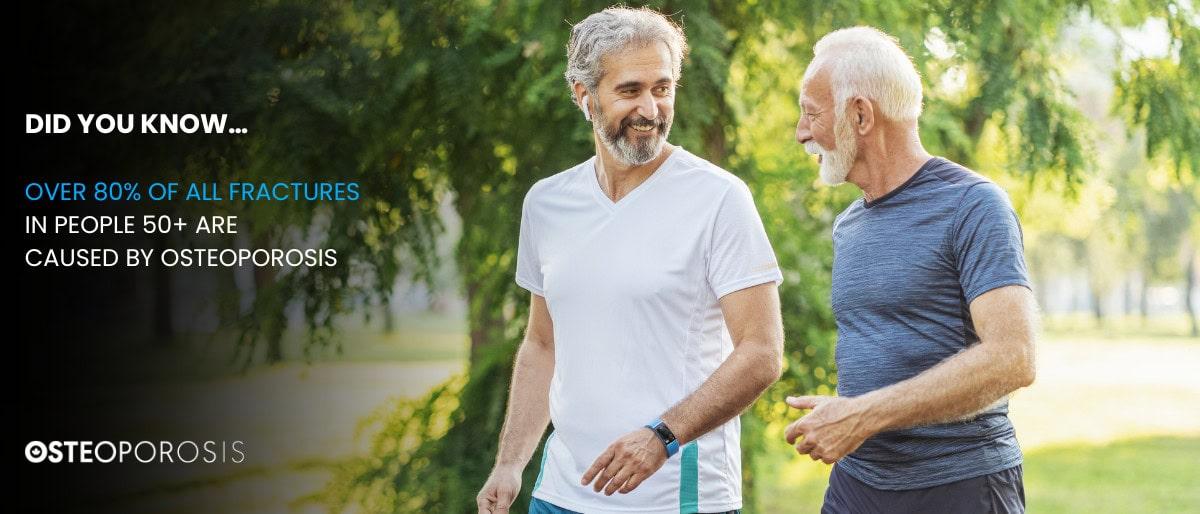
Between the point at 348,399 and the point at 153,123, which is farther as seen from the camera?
the point at 348,399

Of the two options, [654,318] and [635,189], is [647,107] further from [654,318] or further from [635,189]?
[654,318]

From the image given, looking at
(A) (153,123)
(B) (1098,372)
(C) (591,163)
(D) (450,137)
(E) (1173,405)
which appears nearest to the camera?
(C) (591,163)

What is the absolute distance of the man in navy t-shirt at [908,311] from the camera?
2223 mm

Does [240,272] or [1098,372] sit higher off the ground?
[240,272]

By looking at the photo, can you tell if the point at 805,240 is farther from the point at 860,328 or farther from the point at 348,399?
the point at 348,399

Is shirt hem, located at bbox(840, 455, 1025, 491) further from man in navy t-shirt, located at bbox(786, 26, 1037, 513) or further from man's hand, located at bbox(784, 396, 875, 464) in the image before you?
man's hand, located at bbox(784, 396, 875, 464)

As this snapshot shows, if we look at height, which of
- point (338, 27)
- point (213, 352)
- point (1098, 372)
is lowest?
point (1098, 372)

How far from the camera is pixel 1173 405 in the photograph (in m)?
26.3

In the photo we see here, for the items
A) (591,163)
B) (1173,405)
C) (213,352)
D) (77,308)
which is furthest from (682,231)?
(1173,405)

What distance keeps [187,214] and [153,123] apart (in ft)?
1.79

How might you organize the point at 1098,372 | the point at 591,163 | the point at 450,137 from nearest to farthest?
the point at 591,163, the point at 450,137, the point at 1098,372

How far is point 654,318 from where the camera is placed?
258 centimetres

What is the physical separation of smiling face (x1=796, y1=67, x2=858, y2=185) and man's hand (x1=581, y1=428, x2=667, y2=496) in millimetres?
672

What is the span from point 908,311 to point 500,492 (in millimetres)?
1001
